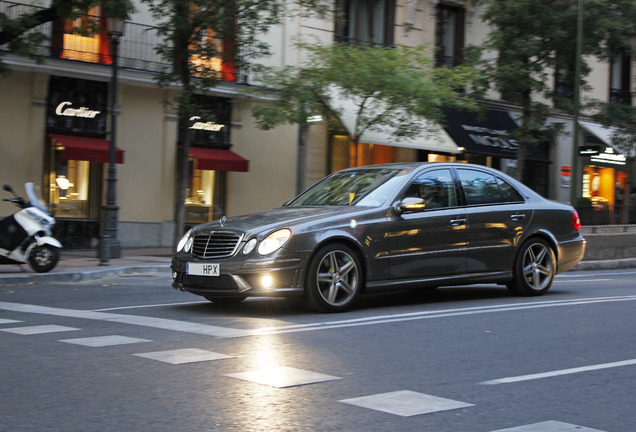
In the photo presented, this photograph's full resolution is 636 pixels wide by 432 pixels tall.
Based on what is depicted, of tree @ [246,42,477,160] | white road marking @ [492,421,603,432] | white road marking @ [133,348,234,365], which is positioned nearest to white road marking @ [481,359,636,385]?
white road marking @ [492,421,603,432]

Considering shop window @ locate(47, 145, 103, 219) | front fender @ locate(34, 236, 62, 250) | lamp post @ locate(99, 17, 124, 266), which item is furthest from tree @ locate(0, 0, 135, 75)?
shop window @ locate(47, 145, 103, 219)

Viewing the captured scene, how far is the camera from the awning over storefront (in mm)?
26922

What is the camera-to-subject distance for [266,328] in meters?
7.70

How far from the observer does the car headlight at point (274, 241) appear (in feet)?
27.3

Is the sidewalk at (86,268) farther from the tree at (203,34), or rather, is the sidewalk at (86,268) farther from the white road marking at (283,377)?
the white road marking at (283,377)

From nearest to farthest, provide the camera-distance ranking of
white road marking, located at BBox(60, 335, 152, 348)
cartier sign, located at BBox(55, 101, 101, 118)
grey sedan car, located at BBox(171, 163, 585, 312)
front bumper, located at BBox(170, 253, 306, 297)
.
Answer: white road marking, located at BBox(60, 335, 152, 348) < front bumper, located at BBox(170, 253, 306, 297) < grey sedan car, located at BBox(171, 163, 585, 312) < cartier sign, located at BBox(55, 101, 101, 118)

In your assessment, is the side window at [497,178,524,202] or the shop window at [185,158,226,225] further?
the shop window at [185,158,226,225]

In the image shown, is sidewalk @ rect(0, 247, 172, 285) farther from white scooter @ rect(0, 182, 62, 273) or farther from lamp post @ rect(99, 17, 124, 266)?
lamp post @ rect(99, 17, 124, 266)

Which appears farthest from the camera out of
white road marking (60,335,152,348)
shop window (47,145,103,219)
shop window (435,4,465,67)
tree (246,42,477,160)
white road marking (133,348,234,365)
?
shop window (435,4,465,67)

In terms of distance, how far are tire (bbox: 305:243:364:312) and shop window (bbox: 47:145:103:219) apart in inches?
531

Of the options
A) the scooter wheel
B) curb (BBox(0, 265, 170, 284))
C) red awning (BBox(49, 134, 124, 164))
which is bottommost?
curb (BBox(0, 265, 170, 284))

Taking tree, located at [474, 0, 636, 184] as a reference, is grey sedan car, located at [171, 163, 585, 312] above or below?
below

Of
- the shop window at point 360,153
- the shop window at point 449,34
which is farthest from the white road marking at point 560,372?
the shop window at point 449,34

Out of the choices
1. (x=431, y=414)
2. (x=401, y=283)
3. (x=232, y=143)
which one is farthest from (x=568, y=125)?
Answer: (x=431, y=414)
